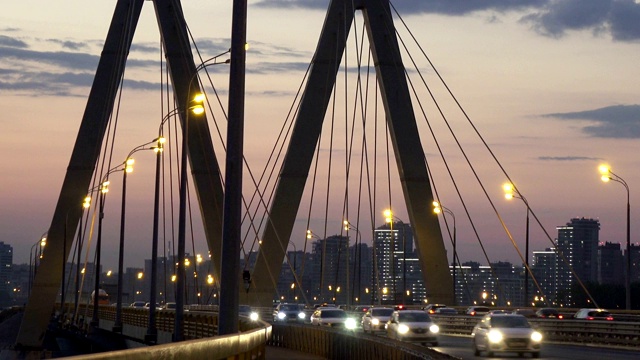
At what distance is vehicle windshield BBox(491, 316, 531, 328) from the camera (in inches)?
1544

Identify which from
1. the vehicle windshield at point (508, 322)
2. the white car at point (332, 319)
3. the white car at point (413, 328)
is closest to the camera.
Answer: the vehicle windshield at point (508, 322)

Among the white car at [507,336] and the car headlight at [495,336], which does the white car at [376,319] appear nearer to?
the white car at [507,336]

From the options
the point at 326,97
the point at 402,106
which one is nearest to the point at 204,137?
the point at 326,97

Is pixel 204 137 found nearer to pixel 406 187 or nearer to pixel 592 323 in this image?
pixel 406 187

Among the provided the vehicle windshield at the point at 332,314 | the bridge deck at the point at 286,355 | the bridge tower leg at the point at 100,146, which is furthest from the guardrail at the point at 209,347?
the bridge tower leg at the point at 100,146

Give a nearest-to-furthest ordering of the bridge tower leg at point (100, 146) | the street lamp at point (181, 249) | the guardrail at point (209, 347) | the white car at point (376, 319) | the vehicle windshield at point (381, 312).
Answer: the guardrail at point (209, 347) < the street lamp at point (181, 249) < the white car at point (376, 319) < the vehicle windshield at point (381, 312) < the bridge tower leg at point (100, 146)

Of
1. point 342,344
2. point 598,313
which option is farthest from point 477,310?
point 342,344

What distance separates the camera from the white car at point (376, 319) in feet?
190

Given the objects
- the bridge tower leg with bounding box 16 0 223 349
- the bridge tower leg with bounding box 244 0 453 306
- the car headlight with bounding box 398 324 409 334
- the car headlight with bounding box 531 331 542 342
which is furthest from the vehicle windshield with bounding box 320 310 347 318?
the car headlight with bounding box 531 331 542 342

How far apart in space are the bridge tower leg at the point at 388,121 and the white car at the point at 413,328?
9.84 meters

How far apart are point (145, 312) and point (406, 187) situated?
1860 cm

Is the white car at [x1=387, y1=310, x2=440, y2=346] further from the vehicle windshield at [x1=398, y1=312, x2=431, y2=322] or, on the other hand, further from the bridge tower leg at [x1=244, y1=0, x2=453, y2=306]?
Result: the bridge tower leg at [x1=244, y1=0, x2=453, y2=306]

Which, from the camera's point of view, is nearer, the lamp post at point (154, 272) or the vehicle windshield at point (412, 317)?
the vehicle windshield at point (412, 317)

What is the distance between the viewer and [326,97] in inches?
2415
